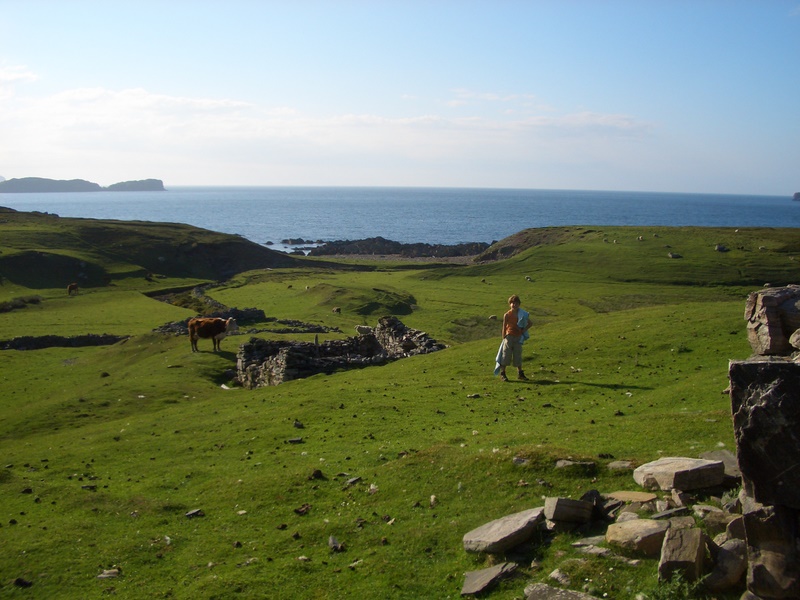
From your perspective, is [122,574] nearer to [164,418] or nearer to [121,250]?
[164,418]

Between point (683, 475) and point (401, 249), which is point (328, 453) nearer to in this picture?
point (683, 475)

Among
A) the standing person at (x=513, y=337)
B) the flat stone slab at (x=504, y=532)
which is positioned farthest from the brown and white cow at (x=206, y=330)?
the flat stone slab at (x=504, y=532)

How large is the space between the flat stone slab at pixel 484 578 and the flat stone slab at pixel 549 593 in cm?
64

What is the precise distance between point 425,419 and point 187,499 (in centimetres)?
765

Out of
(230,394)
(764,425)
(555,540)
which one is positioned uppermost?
(764,425)

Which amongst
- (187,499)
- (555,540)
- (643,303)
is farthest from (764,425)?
(643,303)

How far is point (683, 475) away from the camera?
1168 centimetres

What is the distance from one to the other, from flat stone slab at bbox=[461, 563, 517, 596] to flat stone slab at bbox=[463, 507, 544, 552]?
45 centimetres

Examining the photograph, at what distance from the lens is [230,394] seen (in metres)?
31.2

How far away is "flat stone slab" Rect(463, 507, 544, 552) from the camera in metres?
11.3

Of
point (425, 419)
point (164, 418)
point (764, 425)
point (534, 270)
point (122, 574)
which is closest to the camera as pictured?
point (764, 425)

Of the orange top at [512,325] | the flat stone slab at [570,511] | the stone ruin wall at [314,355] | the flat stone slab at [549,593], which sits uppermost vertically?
the orange top at [512,325]

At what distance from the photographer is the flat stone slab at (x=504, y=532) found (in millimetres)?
11297

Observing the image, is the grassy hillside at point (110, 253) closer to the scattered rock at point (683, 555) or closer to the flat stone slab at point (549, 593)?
the flat stone slab at point (549, 593)
